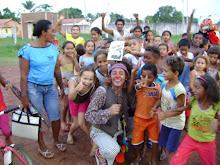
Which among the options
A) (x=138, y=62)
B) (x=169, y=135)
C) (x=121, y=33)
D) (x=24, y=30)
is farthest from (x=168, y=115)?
(x=24, y=30)

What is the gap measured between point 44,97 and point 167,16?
54.9m

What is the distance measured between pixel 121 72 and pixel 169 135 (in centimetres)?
114

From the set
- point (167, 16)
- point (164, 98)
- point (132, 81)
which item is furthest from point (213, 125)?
point (167, 16)

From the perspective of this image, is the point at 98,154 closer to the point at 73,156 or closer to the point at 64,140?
the point at 73,156

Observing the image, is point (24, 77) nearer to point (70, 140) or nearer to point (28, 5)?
point (70, 140)

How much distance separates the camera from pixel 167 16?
53.0 meters

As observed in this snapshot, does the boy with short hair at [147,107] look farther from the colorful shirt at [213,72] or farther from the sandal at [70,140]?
the colorful shirt at [213,72]

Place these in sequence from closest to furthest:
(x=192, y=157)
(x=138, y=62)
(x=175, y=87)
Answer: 1. (x=175, y=87)
2. (x=192, y=157)
3. (x=138, y=62)

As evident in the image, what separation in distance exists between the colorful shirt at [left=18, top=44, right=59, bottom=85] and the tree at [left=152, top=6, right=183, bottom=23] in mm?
52119

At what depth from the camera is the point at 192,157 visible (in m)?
3.46

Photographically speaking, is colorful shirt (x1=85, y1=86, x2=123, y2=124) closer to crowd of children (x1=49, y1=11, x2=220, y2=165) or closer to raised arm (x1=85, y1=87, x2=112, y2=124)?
raised arm (x1=85, y1=87, x2=112, y2=124)

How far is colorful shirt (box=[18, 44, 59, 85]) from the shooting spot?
124 inches

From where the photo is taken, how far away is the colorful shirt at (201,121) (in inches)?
94.5

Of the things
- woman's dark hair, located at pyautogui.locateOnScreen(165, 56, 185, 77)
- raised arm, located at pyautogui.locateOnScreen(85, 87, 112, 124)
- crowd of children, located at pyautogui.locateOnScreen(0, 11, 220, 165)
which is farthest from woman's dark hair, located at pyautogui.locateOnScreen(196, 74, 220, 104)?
raised arm, located at pyautogui.locateOnScreen(85, 87, 112, 124)
